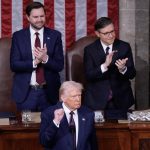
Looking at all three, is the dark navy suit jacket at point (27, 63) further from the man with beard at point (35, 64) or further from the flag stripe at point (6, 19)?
the flag stripe at point (6, 19)

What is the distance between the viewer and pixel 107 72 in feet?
19.9

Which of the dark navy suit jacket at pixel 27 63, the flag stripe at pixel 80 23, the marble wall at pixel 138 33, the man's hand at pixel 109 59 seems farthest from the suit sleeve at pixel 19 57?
the marble wall at pixel 138 33

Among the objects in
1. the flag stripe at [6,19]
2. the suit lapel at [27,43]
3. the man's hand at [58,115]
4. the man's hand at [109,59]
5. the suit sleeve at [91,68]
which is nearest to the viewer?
the man's hand at [58,115]

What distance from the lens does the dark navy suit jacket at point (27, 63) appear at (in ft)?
20.0

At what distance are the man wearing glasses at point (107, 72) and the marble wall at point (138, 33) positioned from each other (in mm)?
1381

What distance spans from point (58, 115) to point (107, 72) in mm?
1407

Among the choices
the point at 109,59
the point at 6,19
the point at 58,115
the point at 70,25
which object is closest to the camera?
the point at 58,115

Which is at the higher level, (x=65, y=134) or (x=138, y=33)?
(x=138, y=33)

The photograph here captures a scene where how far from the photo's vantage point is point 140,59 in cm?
759

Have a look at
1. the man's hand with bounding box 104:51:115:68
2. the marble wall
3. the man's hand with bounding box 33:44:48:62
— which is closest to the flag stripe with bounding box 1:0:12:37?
the marble wall

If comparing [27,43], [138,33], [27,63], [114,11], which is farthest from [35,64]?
[138,33]

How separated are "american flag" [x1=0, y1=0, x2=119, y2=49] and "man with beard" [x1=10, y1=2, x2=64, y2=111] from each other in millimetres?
1116

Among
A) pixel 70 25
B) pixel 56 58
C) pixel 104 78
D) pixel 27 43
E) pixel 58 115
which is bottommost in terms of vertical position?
pixel 58 115

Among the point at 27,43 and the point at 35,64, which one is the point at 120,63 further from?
the point at 27,43
